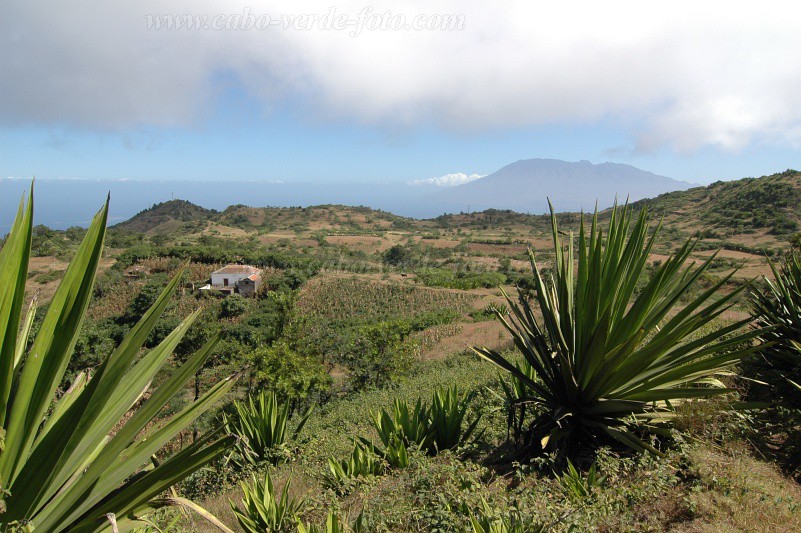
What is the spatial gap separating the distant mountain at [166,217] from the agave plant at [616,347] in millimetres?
105285

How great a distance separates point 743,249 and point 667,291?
158 feet

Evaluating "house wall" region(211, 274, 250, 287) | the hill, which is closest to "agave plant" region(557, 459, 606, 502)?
"house wall" region(211, 274, 250, 287)

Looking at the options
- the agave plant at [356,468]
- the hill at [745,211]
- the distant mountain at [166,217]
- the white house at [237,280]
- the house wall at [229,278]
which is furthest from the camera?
the distant mountain at [166,217]

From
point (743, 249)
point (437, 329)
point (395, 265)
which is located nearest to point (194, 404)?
point (437, 329)

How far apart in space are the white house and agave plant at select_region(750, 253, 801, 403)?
129 ft

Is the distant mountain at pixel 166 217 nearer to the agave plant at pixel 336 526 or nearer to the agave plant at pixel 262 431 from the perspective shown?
the agave plant at pixel 262 431

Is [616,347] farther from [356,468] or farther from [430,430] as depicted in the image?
[356,468]

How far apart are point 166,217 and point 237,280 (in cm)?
8187

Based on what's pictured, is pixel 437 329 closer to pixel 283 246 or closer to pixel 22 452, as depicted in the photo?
pixel 22 452

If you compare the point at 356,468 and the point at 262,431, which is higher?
the point at 356,468

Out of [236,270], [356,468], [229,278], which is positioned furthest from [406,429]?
[236,270]

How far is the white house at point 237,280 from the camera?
40.3 metres

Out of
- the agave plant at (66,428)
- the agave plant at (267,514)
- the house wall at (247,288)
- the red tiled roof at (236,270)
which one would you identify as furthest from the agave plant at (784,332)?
the red tiled roof at (236,270)

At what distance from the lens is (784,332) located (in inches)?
179
